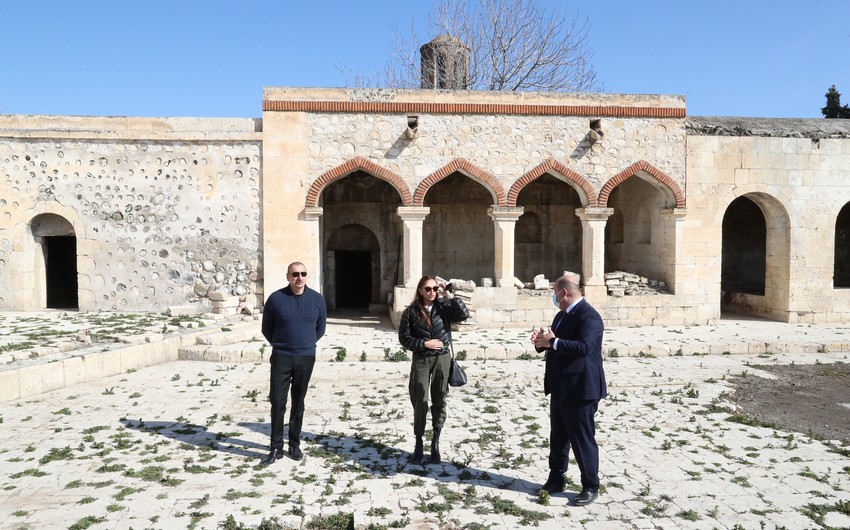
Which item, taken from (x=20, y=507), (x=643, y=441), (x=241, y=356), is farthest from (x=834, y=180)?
(x=20, y=507)

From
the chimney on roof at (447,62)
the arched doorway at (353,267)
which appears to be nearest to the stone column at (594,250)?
the arched doorway at (353,267)

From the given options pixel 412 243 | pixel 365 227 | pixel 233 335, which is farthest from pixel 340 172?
pixel 233 335

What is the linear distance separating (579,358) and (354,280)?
14.6m

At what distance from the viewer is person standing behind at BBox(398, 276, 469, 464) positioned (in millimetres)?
Answer: 4773

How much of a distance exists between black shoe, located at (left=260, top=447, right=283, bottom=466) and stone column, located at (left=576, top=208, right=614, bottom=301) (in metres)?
9.56

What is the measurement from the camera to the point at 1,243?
12570 millimetres

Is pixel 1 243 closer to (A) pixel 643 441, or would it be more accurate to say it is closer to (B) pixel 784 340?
(A) pixel 643 441

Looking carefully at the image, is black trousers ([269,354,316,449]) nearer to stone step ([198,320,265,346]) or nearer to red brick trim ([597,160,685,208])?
stone step ([198,320,265,346])

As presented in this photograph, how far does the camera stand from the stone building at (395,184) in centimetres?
1252

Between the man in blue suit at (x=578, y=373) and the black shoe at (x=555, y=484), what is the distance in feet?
0.49

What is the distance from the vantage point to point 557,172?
1302cm

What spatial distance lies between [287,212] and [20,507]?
9052 millimetres

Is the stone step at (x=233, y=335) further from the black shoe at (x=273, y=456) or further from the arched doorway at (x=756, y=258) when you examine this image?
the arched doorway at (x=756, y=258)

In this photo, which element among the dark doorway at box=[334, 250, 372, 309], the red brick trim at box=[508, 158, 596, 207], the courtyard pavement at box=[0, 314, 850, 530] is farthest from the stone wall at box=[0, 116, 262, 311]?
the red brick trim at box=[508, 158, 596, 207]
